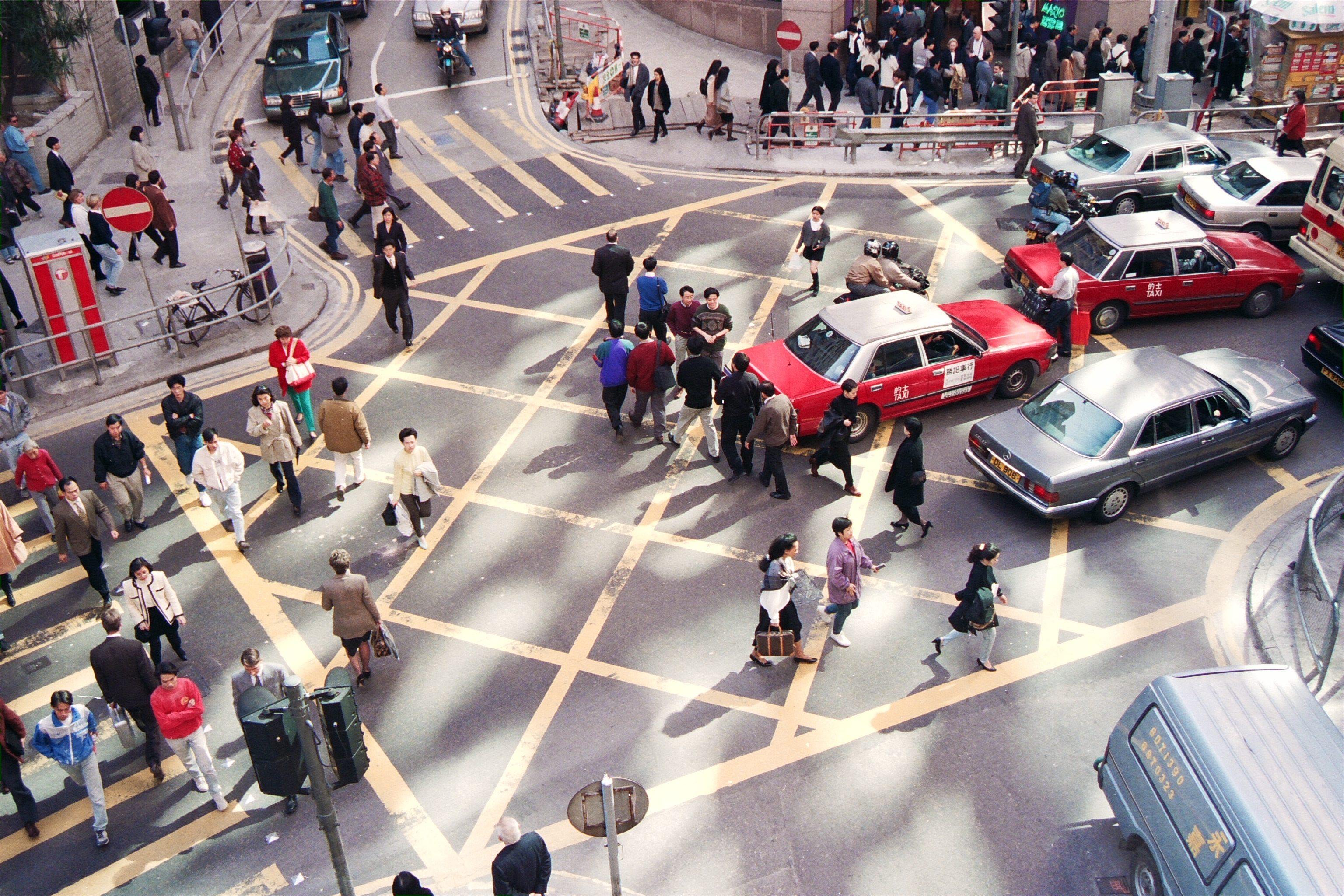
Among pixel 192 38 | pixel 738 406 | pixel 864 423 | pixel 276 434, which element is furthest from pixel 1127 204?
pixel 192 38

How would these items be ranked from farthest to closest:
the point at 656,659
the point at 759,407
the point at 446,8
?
the point at 446,8 → the point at 759,407 → the point at 656,659

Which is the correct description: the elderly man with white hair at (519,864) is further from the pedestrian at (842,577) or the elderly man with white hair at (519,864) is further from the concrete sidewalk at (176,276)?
the concrete sidewalk at (176,276)

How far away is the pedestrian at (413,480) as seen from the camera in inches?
495

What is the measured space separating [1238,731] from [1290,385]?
24.1 feet

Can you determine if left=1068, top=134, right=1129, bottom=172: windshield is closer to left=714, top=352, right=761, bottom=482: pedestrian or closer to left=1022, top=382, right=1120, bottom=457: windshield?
left=1022, top=382, right=1120, bottom=457: windshield

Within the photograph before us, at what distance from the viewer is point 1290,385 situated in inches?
572

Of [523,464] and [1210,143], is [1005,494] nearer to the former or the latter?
[523,464]

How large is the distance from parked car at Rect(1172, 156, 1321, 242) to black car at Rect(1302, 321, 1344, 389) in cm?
362

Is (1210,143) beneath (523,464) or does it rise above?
above

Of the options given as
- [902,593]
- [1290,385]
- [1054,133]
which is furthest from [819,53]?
[902,593]

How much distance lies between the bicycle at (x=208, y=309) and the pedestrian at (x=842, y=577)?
1025cm

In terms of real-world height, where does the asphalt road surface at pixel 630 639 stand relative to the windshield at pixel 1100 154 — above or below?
below

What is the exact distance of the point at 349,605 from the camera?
11047 mm

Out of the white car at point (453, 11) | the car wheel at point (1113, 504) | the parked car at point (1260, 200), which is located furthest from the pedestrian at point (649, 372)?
the white car at point (453, 11)
